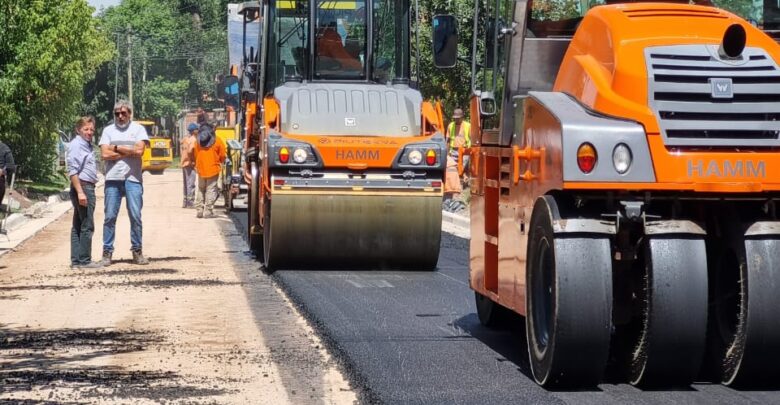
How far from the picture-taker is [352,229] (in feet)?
45.9

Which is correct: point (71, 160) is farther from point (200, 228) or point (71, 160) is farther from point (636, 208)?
point (636, 208)

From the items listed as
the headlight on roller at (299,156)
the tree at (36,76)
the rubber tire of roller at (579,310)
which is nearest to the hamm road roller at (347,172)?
the headlight on roller at (299,156)

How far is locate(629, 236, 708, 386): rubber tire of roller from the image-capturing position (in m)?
6.83

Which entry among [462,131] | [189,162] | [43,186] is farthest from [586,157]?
[43,186]

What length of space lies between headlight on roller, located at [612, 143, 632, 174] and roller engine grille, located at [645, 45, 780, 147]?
215mm

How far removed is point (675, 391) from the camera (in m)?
7.05

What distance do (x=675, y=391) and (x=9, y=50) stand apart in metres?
24.1

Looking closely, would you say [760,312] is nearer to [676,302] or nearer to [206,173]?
[676,302]

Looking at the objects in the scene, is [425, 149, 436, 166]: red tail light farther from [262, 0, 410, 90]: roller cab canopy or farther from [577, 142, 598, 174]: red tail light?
[577, 142, 598, 174]: red tail light

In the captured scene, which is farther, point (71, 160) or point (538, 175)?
point (71, 160)

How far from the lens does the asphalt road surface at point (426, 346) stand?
7.01 m

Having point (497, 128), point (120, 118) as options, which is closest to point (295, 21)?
point (120, 118)

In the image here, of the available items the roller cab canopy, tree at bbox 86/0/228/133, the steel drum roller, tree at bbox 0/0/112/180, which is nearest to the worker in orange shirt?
tree at bbox 0/0/112/180

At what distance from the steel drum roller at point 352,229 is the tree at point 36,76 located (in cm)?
1546
